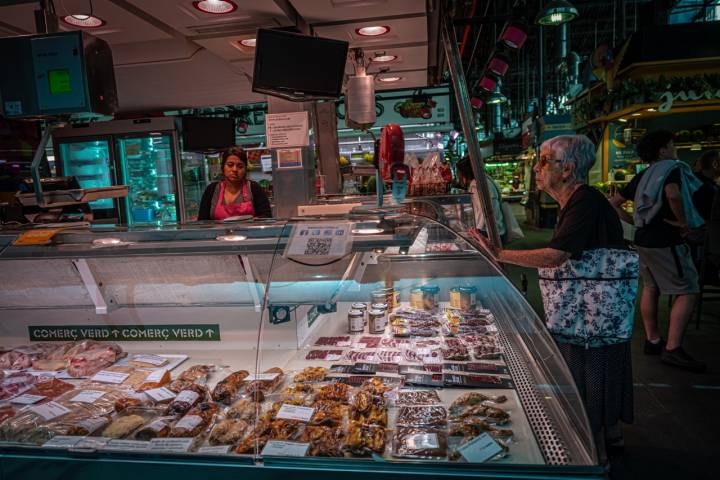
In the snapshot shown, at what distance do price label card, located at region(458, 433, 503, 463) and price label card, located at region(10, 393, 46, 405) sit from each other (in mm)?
1827

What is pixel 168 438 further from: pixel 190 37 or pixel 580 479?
pixel 190 37

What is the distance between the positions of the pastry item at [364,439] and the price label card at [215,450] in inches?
15.7

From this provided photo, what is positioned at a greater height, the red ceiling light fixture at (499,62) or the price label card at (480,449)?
the red ceiling light fixture at (499,62)

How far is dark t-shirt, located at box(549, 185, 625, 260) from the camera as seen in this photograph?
7.38ft

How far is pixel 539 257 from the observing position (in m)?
2.30

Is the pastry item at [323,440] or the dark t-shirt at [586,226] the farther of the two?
the dark t-shirt at [586,226]

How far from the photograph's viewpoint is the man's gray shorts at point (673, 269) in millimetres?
4102

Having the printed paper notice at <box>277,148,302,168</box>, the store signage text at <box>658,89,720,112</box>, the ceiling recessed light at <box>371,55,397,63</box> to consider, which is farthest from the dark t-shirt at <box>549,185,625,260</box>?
the store signage text at <box>658,89,720,112</box>

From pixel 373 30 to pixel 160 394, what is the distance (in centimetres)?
379

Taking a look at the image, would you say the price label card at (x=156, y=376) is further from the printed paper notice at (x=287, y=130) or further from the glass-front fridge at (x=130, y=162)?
the glass-front fridge at (x=130, y=162)

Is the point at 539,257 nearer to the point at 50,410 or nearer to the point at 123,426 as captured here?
the point at 123,426

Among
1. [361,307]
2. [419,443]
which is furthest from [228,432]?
[361,307]

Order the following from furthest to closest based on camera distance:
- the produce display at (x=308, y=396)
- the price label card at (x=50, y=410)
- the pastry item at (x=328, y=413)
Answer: the price label card at (x=50, y=410) → the pastry item at (x=328, y=413) → the produce display at (x=308, y=396)

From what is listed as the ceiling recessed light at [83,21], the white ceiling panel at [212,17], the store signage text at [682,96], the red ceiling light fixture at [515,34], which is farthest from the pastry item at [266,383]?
the store signage text at [682,96]
